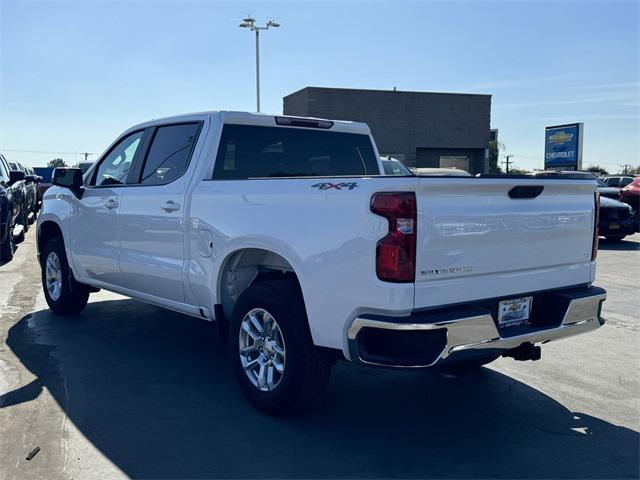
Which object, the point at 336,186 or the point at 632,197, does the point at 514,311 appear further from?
the point at 632,197

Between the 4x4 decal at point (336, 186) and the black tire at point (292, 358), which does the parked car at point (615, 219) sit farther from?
the 4x4 decal at point (336, 186)

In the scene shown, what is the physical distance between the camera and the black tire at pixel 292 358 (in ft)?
13.4

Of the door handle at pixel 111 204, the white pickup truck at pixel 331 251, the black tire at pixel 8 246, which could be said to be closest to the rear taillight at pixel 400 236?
the white pickup truck at pixel 331 251

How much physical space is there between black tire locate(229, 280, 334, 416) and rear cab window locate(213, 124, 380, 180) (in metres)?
1.30

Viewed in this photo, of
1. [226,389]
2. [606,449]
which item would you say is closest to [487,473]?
[606,449]

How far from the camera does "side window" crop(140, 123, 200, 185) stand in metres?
5.46

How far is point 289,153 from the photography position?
5.62 metres

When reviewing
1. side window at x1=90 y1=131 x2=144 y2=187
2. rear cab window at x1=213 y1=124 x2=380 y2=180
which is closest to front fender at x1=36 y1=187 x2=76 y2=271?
side window at x1=90 y1=131 x2=144 y2=187

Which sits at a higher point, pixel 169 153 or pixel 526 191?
pixel 169 153

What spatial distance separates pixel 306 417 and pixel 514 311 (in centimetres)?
153

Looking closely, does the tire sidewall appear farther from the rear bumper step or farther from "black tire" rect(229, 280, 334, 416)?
the rear bumper step

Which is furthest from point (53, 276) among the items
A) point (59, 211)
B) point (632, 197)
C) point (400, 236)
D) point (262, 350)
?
point (632, 197)

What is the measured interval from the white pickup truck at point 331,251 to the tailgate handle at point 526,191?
0.01 m

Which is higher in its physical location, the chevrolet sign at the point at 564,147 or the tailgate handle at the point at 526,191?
the chevrolet sign at the point at 564,147
